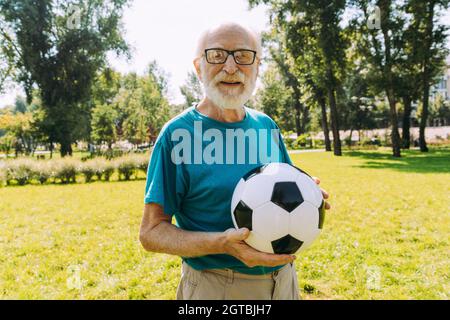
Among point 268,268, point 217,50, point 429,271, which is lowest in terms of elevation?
point 429,271

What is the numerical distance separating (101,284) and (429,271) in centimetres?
465

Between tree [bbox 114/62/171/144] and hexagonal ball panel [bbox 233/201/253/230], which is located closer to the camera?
hexagonal ball panel [bbox 233/201/253/230]

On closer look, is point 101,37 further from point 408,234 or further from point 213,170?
point 213,170

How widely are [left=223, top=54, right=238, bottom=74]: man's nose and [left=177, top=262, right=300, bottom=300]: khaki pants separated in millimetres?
1128

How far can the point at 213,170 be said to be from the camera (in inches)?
73.7

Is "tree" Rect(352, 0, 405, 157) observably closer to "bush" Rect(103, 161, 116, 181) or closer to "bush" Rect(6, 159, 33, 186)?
"bush" Rect(103, 161, 116, 181)

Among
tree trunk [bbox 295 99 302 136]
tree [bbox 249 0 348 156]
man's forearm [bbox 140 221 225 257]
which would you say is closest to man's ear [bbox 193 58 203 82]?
man's forearm [bbox 140 221 225 257]

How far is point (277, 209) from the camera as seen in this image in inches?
71.4

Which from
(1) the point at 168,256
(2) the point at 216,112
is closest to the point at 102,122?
(1) the point at 168,256

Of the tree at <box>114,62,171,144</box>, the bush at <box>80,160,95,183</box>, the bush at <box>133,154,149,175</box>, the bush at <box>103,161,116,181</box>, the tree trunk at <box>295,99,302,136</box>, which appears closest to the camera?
the bush at <box>80,160,95,183</box>

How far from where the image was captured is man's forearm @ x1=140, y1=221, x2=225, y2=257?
1645mm

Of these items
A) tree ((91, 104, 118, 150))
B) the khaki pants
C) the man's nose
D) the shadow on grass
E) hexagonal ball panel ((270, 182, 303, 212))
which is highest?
tree ((91, 104, 118, 150))

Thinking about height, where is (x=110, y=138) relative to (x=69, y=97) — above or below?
below
